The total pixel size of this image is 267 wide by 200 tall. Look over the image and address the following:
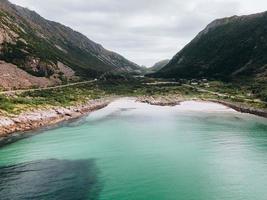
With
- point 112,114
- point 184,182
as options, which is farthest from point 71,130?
point 184,182

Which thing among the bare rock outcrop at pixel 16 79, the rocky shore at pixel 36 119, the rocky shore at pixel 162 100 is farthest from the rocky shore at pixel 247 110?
the bare rock outcrop at pixel 16 79

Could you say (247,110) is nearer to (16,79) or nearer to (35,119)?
(35,119)

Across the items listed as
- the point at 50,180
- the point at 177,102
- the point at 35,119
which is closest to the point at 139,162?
the point at 50,180

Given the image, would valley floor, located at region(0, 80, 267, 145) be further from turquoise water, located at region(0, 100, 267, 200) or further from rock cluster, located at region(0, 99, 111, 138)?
turquoise water, located at region(0, 100, 267, 200)

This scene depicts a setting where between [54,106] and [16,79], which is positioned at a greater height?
[16,79]

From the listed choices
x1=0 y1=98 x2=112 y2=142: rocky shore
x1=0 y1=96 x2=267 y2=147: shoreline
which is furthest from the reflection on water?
x1=0 y1=98 x2=112 y2=142: rocky shore
